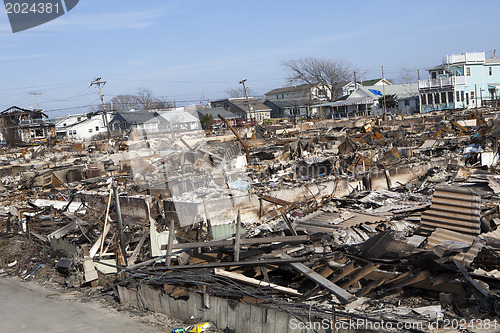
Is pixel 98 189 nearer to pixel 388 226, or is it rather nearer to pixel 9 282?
pixel 9 282

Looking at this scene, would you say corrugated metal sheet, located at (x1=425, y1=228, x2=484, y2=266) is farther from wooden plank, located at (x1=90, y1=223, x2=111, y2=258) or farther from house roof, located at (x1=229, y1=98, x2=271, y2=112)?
house roof, located at (x1=229, y1=98, x2=271, y2=112)

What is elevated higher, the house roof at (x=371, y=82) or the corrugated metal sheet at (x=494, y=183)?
the house roof at (x=371, y=82)

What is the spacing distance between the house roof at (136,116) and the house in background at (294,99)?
1855cm

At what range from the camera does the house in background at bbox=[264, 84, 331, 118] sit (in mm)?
63719

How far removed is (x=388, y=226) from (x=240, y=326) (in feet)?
12.8

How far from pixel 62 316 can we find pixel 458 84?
4402 centimetres

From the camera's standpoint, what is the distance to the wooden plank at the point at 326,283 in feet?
19.0

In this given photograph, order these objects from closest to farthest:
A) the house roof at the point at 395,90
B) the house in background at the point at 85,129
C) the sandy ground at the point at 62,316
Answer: the sandy ground at the point at 62,316, the house roof at the point at 395,90, the house in background at the point at 85,129

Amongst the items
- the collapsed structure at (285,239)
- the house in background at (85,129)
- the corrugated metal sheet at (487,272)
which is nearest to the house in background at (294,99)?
the house in background at (85,129)

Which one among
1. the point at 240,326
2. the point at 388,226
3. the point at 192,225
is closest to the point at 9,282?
the point at 192,225

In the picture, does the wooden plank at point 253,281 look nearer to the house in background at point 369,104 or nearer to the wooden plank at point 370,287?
the wooden plank at point 370,287

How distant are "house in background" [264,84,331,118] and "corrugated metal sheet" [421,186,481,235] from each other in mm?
53738

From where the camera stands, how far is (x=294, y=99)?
68.1 m

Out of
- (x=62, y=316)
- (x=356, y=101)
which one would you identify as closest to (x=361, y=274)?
(x=62, y=316)
